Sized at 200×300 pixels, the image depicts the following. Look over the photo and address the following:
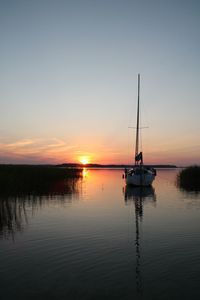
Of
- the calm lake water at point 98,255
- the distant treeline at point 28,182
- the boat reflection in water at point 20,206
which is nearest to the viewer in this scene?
the calm lake water at point 98,255

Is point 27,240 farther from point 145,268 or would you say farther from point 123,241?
point 145,268

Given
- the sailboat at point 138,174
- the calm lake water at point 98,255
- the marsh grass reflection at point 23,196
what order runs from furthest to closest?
the sailboat at point 138,174 → the marsh grass reflection at point 23,196 → the calm lake water at point 98,255

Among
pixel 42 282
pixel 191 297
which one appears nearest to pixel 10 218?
pixel 42 282

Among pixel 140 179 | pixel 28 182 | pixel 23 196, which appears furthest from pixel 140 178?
pixel 23 196

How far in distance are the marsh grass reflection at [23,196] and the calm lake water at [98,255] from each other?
0.13 m

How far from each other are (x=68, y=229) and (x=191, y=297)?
9.72 metres

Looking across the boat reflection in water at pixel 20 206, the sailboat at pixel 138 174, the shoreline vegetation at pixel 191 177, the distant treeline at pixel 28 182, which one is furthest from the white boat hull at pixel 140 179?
the boat reflection in water at pixel 20 206

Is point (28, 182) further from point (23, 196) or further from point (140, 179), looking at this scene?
point (140, 179)

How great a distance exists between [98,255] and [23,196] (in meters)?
17.8

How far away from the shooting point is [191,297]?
9.24 metres

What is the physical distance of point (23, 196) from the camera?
2975 cm

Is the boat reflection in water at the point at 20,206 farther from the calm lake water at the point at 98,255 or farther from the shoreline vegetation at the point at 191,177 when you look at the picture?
the shoreline vegetation at the point at 191,177

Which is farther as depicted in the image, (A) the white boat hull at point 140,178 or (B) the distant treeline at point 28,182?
(A) the white boat hull at point 140,178

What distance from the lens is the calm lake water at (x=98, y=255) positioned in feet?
31.9
